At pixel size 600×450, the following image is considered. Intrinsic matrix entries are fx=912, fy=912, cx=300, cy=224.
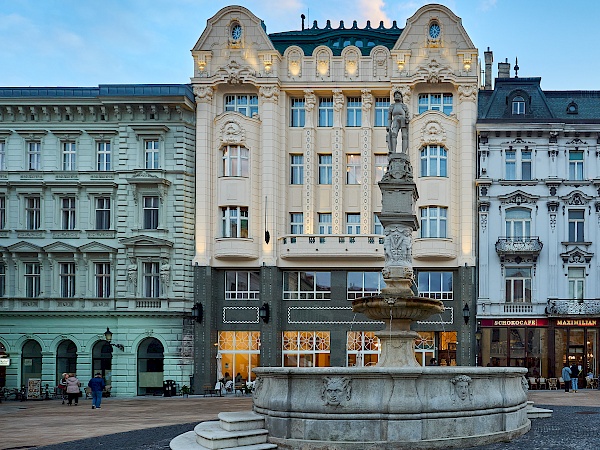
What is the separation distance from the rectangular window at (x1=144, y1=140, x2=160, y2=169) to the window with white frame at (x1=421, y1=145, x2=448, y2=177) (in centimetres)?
1423

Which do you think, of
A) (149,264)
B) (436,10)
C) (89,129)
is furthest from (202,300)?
(436,10)

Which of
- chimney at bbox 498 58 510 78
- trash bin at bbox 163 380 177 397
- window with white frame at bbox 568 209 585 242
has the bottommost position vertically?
trash bin at bbox 163 380 177 397

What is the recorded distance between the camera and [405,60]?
49062mm

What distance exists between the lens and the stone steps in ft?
57.0

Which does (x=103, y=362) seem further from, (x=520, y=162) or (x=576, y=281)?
(x=576, y=281)

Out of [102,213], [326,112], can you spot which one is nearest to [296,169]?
[326,112]

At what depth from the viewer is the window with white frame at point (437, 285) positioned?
4862cm

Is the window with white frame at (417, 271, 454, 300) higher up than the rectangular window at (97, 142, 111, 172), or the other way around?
the rectangular window at (97, 142, 111, 172)

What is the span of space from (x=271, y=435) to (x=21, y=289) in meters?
33.5

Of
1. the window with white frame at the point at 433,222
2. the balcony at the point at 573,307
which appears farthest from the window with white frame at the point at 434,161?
the balcony at the point at 573,307

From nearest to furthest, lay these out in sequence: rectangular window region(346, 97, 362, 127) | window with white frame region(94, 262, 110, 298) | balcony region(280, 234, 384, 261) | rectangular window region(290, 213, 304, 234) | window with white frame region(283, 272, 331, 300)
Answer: balcony region(280, 234, 384, 261)
window with white frame region(94, 262, 110, 298)
window with white frame region(283, 272, 331, 300)
rectangular window region(290, 213, 304, 234)
rectangular window region(346, 97, 362, 127)

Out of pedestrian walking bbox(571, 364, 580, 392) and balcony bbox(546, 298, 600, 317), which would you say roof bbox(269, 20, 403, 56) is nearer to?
balcony bbox(546, 298, 600, 317)

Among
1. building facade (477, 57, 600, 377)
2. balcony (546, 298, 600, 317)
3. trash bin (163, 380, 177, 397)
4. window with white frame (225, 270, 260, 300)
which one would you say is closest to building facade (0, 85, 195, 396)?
trash bin (163, 380, 177, 397)

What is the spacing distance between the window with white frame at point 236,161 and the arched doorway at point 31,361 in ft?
45.0
